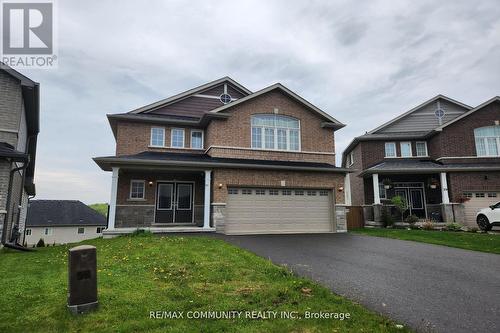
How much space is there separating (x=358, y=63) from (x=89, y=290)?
18.3m

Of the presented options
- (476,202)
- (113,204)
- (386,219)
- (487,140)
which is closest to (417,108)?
(487,140)

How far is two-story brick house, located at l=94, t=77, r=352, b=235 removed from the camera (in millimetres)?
13836

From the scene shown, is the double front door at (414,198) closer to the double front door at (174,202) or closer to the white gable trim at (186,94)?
the white gable trim at (186,94)

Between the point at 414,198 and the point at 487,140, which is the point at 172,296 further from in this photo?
the point at 487,140

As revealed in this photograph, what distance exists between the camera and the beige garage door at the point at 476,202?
1781 cm

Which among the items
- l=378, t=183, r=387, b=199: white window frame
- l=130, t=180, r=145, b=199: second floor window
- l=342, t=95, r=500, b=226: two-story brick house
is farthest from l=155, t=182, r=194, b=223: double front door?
l=378, t=183, r=387, b=199: white window frame

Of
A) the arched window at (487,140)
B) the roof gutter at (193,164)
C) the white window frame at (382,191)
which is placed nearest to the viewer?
the roof gutter at (193,164)

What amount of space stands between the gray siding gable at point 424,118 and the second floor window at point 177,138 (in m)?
14.4

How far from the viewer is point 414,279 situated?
18.0ft

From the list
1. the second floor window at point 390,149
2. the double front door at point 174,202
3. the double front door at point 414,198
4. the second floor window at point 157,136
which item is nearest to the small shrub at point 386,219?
the double front door at point 414,198

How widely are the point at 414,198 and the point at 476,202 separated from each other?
340 cm

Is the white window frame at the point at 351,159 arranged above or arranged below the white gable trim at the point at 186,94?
below

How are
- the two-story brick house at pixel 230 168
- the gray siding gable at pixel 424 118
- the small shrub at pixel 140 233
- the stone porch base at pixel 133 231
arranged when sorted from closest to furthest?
the small shrub at pixel 140 233
the stone porch base at pixel 133 231
the two-story brick house at pixel 230 168
the gray siding gable at pixel 424 118

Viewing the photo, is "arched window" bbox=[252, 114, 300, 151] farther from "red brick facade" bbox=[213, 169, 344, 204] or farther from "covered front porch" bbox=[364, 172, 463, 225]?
"covered front porch" bbox=[364, 172, 463, 225]
